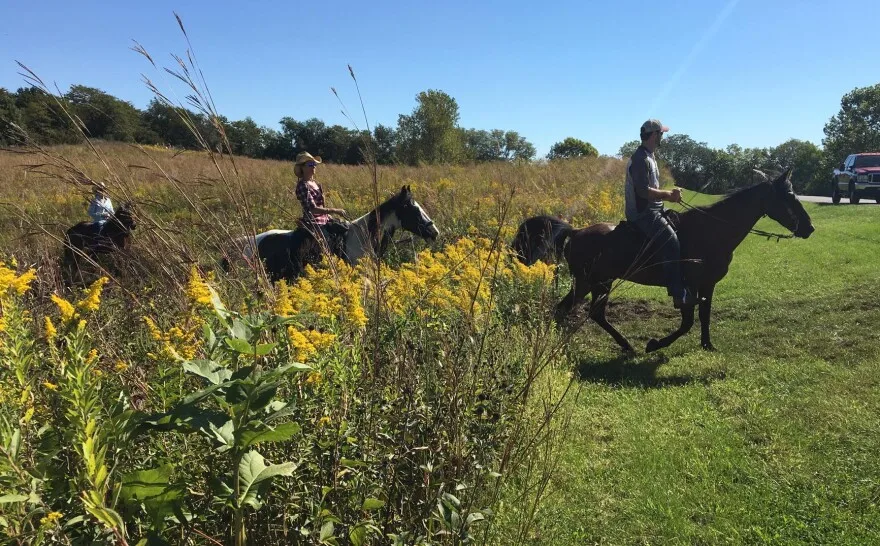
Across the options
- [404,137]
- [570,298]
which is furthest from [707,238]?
[404,137]

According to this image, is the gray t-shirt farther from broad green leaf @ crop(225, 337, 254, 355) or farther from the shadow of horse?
broad green leaf @ crop(225, 337, 254, 355)

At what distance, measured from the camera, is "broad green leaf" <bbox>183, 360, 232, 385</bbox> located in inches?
53.1

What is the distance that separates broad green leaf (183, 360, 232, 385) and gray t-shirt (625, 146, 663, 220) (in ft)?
18.1

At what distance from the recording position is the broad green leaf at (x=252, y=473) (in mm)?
1420

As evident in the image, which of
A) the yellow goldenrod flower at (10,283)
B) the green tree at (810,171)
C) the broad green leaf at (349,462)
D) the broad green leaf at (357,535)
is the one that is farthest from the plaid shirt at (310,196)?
the green tree at (810,171)

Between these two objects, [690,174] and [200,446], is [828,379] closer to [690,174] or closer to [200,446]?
[690,174]

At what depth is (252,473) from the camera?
145 cm

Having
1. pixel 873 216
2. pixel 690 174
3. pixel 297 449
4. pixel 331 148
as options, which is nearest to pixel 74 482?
pixel 297 449

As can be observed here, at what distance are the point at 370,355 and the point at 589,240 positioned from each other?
16.4 ft

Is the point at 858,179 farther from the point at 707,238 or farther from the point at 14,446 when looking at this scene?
the point at 14,446

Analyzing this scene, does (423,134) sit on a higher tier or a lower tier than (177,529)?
higher

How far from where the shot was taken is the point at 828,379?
5.09 meters

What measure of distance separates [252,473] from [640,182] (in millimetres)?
5753

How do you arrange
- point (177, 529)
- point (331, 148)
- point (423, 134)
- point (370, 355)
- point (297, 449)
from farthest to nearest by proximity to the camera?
1. point (423, 134)
2. point (331, 148)
3. point (370, 355)
4. point (297, 449)
5. point (177, 529)
